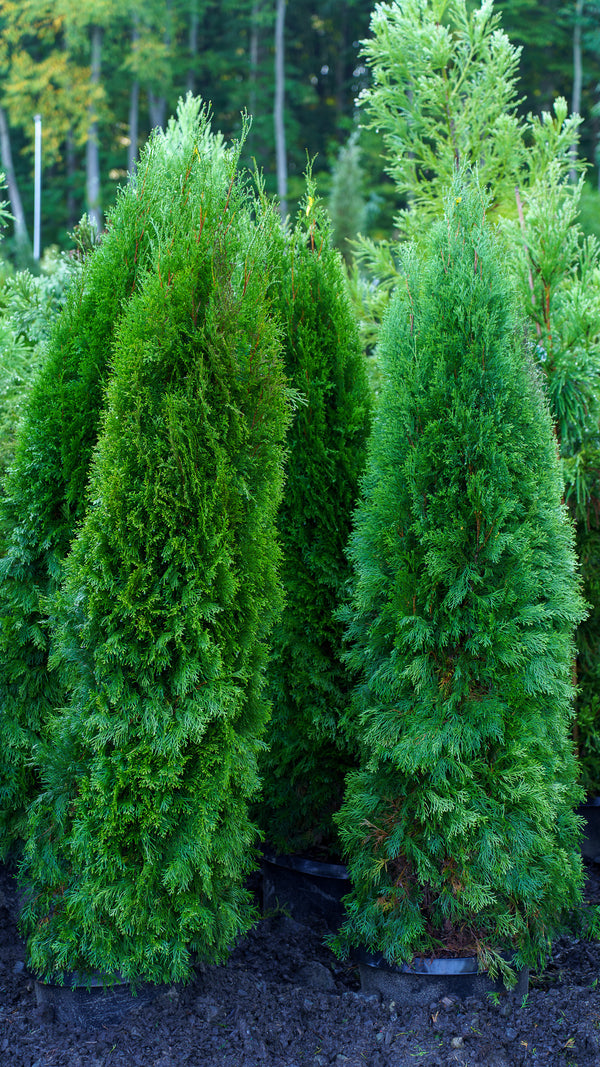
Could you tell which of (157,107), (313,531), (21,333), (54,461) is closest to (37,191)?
(21,333)

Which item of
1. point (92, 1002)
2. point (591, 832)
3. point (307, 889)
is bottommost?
point (92, 1002)

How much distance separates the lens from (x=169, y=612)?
2.52m

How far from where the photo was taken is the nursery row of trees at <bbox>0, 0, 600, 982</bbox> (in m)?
2.52

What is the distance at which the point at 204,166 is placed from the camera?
2779 millimetres

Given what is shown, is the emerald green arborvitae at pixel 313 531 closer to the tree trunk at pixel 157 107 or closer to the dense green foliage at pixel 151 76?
the dense green foliage at pixel 151 76

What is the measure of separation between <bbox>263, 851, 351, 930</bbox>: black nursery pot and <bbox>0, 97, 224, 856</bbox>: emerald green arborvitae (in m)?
1.21

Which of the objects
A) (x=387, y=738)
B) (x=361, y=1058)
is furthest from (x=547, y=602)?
(x=361, y=1058)

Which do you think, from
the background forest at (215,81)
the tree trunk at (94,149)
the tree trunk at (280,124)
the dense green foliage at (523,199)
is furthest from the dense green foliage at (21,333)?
the tree trunk at (280,124)

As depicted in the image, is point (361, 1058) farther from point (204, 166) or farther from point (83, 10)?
point (83, 10)

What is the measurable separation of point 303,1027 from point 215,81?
31448mm

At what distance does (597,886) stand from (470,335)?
287 cm

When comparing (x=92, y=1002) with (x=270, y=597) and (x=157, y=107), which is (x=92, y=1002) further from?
(x=157, y=107)

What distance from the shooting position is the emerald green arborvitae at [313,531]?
343cm

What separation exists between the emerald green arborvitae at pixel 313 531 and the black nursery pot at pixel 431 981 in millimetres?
686
